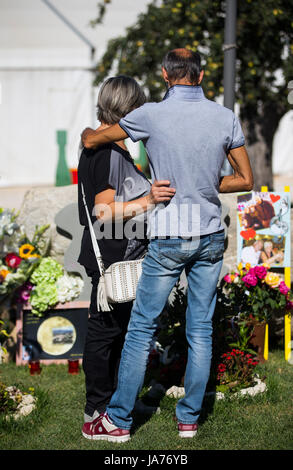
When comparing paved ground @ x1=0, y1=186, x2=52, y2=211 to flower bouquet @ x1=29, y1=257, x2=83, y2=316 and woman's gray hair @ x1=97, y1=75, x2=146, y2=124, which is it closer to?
flower bouquet @ x1=29, y1=257, x2=83, y2=316

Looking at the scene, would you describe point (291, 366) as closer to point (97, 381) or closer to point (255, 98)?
point (97, 381)

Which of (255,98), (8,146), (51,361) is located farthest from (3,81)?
(51,361)

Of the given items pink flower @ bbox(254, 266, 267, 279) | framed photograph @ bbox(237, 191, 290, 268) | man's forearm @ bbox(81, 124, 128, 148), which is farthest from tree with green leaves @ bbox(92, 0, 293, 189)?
man's forearm @ bbox(81, 124, 128, 148)

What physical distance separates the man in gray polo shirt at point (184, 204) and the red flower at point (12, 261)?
165cm

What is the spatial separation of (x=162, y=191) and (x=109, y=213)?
0.33m

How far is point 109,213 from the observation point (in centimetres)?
290

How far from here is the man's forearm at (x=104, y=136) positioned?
2.76 metres

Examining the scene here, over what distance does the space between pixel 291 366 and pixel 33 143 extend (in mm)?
13362

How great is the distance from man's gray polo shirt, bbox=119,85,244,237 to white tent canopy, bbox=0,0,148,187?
13.5m

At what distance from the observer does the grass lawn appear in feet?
9.82

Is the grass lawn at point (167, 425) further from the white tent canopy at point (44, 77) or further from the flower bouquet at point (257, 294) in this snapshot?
the white tent canopy at point (44, 77)

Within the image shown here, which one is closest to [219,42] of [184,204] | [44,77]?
[184,204]

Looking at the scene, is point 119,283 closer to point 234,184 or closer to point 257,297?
point 234,184
